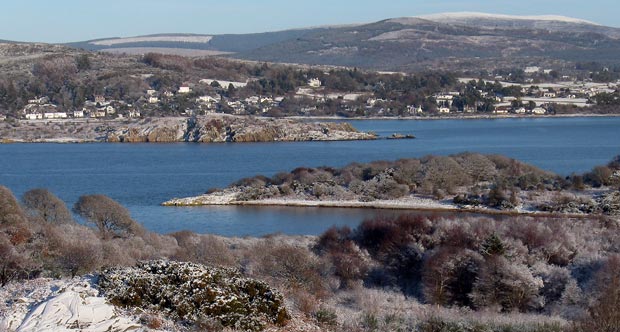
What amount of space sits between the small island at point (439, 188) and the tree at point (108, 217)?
694 centimetres

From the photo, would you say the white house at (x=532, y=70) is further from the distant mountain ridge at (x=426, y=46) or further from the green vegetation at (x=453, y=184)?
the green vegetation at (x=453, y=184)

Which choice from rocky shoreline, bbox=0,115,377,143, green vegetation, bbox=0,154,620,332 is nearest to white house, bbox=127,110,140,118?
rocky shoreline, bbox=0,115,377,143

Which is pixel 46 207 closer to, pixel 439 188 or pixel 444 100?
pixel 439 188

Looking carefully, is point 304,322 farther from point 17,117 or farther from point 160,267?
point 17,117

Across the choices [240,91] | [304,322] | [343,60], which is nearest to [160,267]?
[304,322]

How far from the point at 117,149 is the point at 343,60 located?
85.1 m

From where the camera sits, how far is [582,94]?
7388cm

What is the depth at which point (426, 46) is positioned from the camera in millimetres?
131000

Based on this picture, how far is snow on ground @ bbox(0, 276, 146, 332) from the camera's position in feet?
20.9

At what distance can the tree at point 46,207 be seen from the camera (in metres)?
15.9

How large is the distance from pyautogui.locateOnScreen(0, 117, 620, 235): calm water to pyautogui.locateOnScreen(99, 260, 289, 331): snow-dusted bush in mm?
10407

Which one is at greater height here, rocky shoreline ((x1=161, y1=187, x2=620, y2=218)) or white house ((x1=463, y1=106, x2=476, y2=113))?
rocky shoreline ((x1=161, y1=187, x2=620, y2=218))

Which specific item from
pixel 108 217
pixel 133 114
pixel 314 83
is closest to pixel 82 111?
pixel 133 114

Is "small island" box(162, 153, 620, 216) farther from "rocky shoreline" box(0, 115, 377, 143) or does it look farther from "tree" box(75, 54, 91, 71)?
"tree" box(75, 54, 91, 71)
